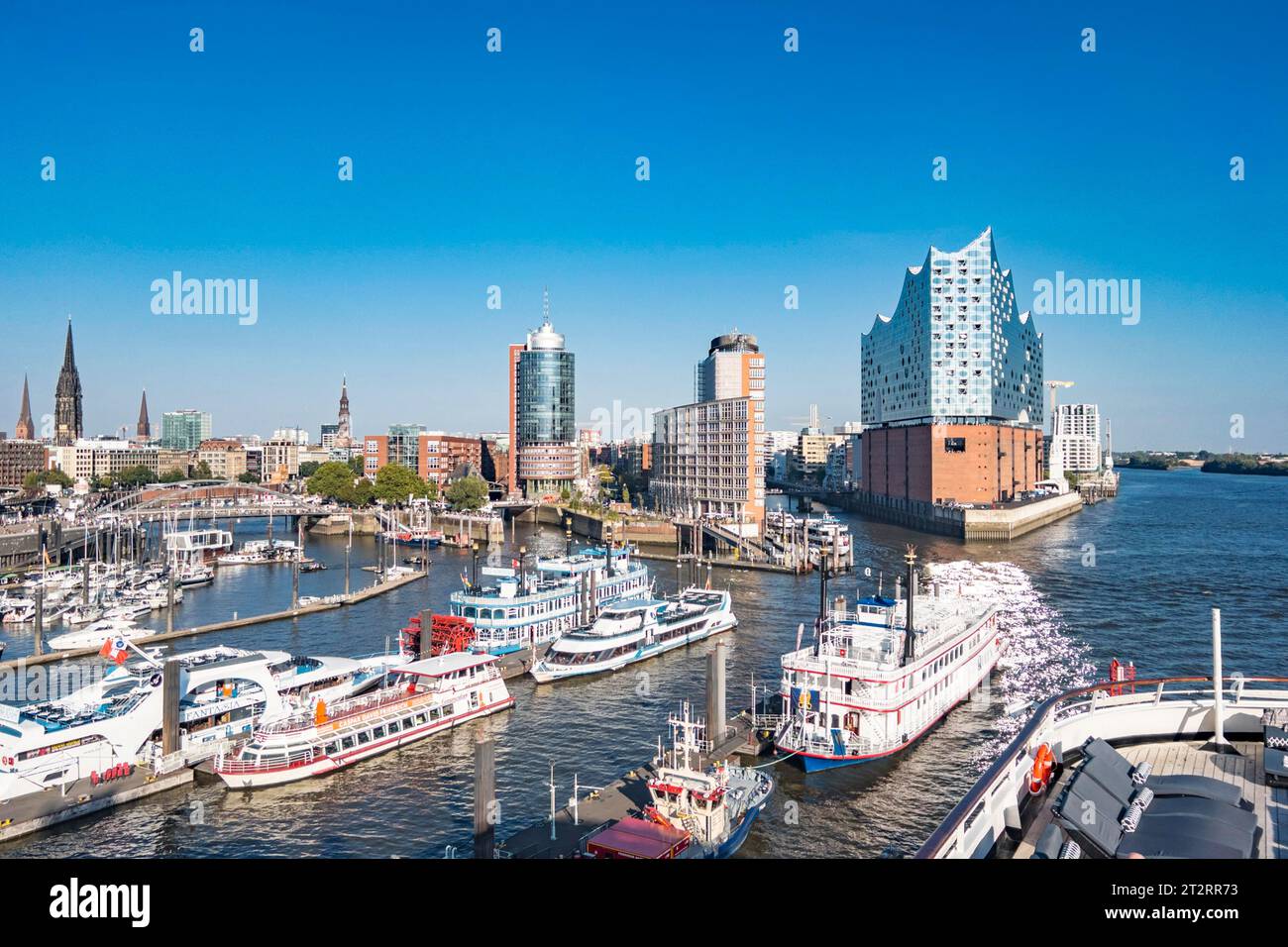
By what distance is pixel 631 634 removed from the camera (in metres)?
27.0

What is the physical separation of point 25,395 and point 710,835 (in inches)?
5943

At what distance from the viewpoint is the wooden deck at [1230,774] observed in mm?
6663

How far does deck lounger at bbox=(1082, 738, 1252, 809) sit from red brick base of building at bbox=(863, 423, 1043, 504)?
65.4 meters

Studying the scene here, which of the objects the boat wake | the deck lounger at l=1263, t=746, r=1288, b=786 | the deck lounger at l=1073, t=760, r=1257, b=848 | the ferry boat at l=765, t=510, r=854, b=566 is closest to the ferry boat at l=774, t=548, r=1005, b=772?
the boat wake

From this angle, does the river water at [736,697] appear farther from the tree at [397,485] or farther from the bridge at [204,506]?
the tree at [397,485]

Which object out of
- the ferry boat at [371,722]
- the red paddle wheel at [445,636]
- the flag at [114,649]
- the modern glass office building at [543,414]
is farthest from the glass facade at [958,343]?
the flag at [114,649]

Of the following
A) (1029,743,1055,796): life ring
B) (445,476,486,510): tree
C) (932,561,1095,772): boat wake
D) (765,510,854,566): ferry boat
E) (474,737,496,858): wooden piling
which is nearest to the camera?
(1029,743,1055,796): life ring

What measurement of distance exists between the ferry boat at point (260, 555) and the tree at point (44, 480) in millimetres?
58955

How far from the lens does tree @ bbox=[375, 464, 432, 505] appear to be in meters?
79.4

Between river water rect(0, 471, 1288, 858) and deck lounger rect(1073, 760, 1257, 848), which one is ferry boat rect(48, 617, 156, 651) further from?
deck lounger rect(1073, 760, 1257, 848)

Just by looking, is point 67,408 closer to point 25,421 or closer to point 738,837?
point 25,421

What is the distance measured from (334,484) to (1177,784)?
81744 mm

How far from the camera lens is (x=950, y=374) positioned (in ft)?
253
